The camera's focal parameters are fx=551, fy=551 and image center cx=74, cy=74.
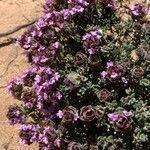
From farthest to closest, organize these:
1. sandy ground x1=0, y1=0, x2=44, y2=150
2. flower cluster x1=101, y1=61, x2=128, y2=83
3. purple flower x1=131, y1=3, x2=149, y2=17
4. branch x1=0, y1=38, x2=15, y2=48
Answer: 1. branch x1=0, y1=38, x2=15, y2=48
2. sandy ground x1=0, y1=0, x2=44, y2=150
3. purple flower x1=131, y1=3, x2=149, y2=17
4. flower cluster x1=101, y1=61, x2=128, y2=83

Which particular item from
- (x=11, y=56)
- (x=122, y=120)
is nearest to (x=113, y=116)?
(x=122, y=120)

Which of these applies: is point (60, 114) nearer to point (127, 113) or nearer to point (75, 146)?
point (75, 146)

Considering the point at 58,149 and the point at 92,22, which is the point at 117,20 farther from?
the point at 58,149

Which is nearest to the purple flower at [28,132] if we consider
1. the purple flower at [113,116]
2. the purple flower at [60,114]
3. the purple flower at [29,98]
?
the purple flower at [29,98]

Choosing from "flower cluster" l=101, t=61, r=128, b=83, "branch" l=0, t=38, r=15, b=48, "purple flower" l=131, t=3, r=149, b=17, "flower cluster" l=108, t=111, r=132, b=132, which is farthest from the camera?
"branch" l=0, t=38, r=15, b=48

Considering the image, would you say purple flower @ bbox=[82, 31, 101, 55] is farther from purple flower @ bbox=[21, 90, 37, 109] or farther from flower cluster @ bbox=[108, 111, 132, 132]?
purple flower @ bbox=[21, 90, 37, 109]

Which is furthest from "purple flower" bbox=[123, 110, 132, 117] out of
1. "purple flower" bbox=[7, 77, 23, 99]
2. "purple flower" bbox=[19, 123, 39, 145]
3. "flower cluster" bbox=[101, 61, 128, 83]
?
"purple flower" bbox=[7, 77, 23, 99]
